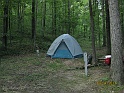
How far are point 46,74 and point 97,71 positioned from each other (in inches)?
98.4

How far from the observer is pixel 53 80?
9.38 metres

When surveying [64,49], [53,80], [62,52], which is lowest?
A: [53,80]

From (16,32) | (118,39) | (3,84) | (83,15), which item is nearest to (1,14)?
(16,32)

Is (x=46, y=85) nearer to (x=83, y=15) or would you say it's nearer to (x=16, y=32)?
(x=16, y=32)

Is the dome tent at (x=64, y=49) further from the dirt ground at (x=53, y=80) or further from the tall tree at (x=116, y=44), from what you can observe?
the tall tree at (x=116, y=44)

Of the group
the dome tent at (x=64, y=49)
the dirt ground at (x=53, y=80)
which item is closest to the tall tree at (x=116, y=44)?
the dirt ground at (x=53, y=80)

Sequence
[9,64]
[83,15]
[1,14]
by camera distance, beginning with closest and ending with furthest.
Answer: [9,64]
[1,14]
[83,15]

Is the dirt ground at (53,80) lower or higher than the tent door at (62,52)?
lower

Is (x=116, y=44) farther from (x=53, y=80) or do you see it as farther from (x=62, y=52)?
(x=62, y=52)

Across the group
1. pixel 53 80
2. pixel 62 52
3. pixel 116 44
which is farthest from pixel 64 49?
pixel 116 44

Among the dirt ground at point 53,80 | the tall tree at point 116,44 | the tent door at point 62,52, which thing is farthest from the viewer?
the tent door at point 62,52

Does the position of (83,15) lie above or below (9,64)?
above

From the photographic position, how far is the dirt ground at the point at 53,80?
7910 millimetres

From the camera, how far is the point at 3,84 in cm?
852
